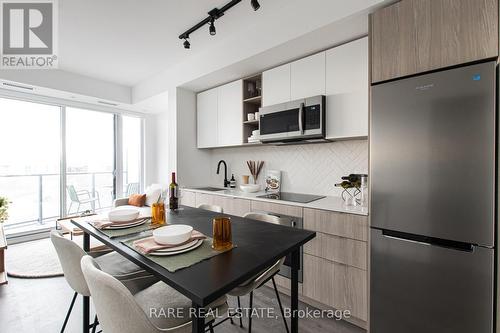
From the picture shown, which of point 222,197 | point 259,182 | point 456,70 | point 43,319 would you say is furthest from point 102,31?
point 456,70

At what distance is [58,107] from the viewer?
404 cm

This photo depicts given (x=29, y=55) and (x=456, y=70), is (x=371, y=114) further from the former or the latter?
(x=29, y=55)

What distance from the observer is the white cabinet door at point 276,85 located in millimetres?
2500

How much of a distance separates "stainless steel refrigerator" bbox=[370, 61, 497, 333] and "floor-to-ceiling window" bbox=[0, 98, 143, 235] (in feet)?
15.8

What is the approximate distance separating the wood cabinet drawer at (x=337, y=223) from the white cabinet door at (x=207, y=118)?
5.99 feet

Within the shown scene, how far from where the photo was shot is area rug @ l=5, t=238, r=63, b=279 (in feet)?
8.51

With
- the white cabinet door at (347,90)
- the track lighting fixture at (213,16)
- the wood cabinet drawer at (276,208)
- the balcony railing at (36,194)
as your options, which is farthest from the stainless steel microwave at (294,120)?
the balcony railing at (36,194)

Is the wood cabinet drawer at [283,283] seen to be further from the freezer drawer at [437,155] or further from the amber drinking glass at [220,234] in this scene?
the amber drinking glass at [220,234]

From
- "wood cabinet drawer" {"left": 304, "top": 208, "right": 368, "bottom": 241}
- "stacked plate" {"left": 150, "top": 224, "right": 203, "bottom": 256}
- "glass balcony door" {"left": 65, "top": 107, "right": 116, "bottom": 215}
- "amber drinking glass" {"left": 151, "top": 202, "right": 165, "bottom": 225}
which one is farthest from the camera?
"glass balcony door" {"left": 65, "top": 107, "right": 116, "bottom": 215}

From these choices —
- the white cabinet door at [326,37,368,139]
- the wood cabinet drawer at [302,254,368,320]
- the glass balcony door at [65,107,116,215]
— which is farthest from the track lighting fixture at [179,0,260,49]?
the glass balcony door at [65,107,116,215]

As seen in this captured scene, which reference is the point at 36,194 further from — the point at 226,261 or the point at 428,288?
the point at 428,288

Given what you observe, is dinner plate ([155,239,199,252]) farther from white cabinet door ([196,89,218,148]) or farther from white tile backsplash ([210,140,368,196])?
white cabinet door ([196,89,218,148])

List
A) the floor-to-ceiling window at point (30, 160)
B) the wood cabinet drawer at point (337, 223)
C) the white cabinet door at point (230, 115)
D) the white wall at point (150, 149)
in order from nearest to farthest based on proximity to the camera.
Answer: the wood cabinet drawer at point (337, 223)
the white cabinet door at point (230, 115)
the floor-to-ceiling window at point (30, 160)
the white wall at point (150, 149)

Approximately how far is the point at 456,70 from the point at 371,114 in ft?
1.60
